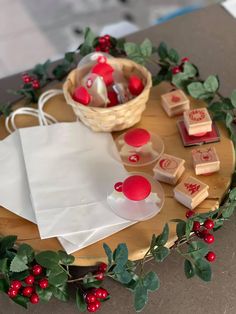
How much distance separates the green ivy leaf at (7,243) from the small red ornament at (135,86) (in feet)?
0.99

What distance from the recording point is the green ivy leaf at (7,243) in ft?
2.16

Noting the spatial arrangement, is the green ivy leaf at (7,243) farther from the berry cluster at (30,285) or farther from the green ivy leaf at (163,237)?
the green ivy leaf at (163,237)

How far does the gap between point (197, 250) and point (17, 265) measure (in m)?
0.22

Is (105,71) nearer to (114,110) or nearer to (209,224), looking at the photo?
(114,110)

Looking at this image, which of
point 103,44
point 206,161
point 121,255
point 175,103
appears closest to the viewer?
point 121,255

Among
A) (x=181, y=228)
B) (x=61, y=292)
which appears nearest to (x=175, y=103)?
(x=181, y=228)

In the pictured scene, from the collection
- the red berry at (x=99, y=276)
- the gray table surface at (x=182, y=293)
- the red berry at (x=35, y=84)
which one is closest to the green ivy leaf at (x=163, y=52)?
the red berry at (x=35, y=84)

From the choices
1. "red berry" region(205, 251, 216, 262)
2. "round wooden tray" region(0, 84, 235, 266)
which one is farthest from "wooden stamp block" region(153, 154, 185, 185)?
"red berry" region(205, 251, 216, 262)

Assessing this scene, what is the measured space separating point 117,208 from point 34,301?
16cm

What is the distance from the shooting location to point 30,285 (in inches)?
25.1

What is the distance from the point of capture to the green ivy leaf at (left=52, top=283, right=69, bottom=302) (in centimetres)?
64

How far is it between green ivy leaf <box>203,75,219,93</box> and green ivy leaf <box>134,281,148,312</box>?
1.16ft

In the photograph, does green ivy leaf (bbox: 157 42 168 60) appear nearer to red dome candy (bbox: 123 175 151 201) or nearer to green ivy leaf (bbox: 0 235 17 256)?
red dome candy (bbox: 123 175 151 201)

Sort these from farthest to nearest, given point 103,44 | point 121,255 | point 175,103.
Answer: point 103,44 → point 175,103 → point 121,255
